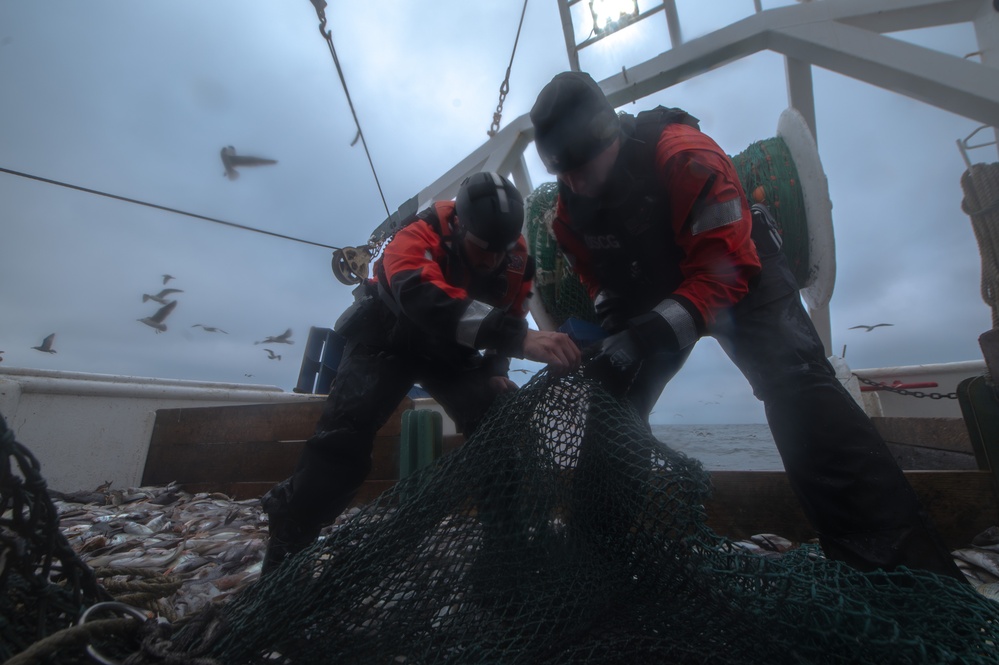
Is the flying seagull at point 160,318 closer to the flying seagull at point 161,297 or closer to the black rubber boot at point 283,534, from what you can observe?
the flying seagull at point 161,297

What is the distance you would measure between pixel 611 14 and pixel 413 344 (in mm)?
4698

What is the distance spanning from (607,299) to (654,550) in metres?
1.37

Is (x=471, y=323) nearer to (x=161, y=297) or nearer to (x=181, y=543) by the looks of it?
(x=181, y=543)

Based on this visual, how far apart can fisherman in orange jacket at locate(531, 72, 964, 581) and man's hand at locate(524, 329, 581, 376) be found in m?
0.09

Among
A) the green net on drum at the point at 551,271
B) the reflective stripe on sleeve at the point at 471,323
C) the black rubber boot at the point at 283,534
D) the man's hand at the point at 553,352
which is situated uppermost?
the green net on drum at the point at 551,271

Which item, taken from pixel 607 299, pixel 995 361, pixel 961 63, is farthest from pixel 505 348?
pixel 961 63

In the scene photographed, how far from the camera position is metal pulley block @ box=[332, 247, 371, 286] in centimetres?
550

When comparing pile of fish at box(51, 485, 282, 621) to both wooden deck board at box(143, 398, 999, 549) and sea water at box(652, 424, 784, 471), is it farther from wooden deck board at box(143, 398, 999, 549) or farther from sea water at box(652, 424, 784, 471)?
sea water at box(652, 424, 784, 471)

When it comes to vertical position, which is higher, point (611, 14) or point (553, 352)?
point (611, 14)

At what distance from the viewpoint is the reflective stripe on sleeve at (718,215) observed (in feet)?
6.65

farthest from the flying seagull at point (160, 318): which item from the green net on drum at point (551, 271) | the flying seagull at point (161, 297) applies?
the green net on drum at point (551, 271)

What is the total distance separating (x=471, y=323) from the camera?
2.11 meters

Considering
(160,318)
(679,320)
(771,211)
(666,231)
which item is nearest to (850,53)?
(771,211)

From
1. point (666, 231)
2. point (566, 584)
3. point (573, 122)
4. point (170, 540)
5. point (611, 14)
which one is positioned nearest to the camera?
point (566, 584)
